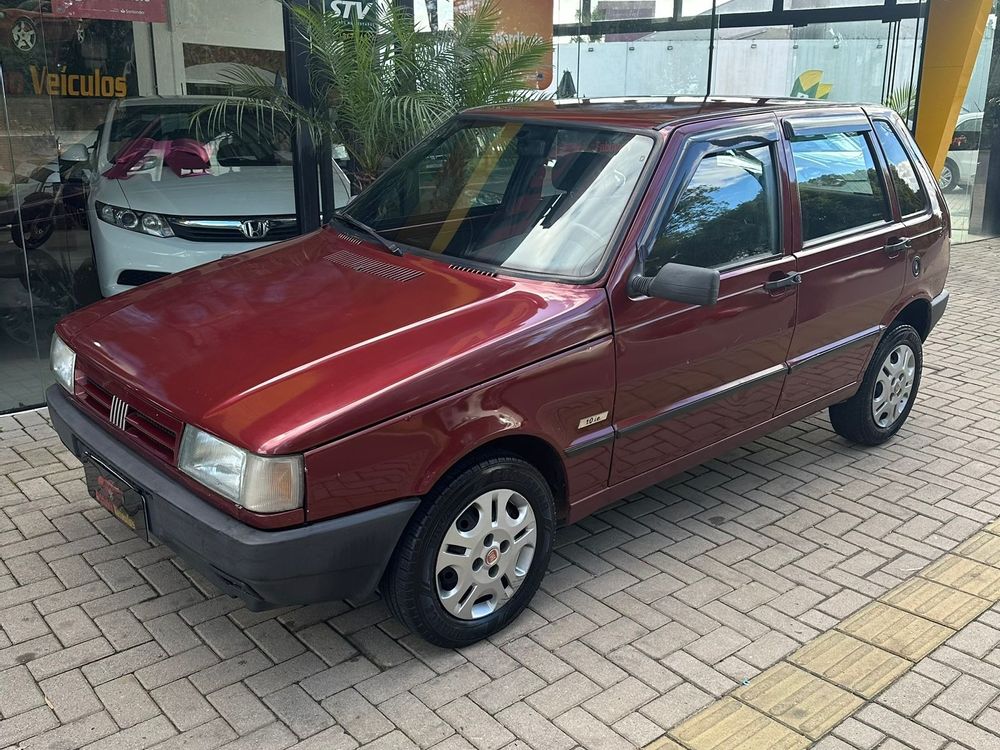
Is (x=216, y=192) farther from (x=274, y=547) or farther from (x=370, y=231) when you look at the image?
(x=274, y=547)

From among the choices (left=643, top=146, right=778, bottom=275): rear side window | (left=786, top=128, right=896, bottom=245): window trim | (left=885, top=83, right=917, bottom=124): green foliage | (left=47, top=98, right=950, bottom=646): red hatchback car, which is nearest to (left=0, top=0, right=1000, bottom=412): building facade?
(left=47, top=98, right=950, bottom=646): red hatchback car

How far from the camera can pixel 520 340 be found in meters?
3.33

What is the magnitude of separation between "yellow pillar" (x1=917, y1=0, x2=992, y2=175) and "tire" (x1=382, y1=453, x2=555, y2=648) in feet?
32.0

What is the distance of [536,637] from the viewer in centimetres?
358

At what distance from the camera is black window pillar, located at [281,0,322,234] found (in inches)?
262

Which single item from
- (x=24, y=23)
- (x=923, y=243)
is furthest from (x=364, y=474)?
(x=24, y=23)

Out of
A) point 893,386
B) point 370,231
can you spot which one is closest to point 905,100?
point 893,386

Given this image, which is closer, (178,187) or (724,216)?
(724,216)

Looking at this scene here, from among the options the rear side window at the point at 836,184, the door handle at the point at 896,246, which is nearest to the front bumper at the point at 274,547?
the rear side window at the point at 836,184

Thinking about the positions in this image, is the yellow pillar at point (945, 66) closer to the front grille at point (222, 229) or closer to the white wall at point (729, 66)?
Result: the white wall at point (729, 66)

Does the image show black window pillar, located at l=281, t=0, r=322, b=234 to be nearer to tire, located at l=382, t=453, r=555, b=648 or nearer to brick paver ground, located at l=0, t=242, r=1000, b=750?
brick paver ground, located at l=0, t=242, r=1000, b=750

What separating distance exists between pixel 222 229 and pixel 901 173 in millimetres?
4195

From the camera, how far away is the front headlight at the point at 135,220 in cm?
621

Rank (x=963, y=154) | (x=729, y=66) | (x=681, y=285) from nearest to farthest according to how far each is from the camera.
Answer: (x=681, y=285) < (x=729, y=66) < (x=963, y=154)
